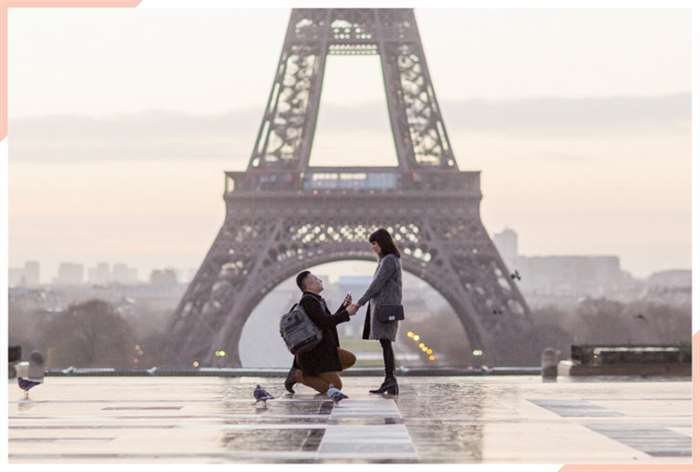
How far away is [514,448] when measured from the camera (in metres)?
11.9

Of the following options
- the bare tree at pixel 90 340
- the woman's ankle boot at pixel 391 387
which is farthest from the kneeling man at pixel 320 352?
the bare tree at pixel 90 340

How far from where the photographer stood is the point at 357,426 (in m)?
13.4

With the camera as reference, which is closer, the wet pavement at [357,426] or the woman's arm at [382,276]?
the wet pavement at [357,426]

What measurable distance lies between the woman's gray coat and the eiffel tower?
4044 cm

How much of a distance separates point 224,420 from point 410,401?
2.92 meters

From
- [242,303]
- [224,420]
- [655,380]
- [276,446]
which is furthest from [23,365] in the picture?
[242,303]

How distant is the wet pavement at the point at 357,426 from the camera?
37.6 feet

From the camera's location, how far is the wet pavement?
11.5 meters

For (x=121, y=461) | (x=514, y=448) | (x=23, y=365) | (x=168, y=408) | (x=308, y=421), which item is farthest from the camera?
(x=23, y=365)

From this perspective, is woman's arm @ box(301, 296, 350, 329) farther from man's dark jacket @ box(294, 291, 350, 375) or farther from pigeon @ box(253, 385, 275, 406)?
pigeon @ box(253, 385, 275, 406)

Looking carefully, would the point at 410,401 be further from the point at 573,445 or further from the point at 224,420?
the point at 573,445

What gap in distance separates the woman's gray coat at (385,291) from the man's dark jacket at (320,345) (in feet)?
1.26

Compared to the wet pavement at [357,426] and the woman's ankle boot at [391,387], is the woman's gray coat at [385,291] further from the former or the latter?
the wet pavement at [357,426]

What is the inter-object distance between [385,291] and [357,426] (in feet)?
13.5
